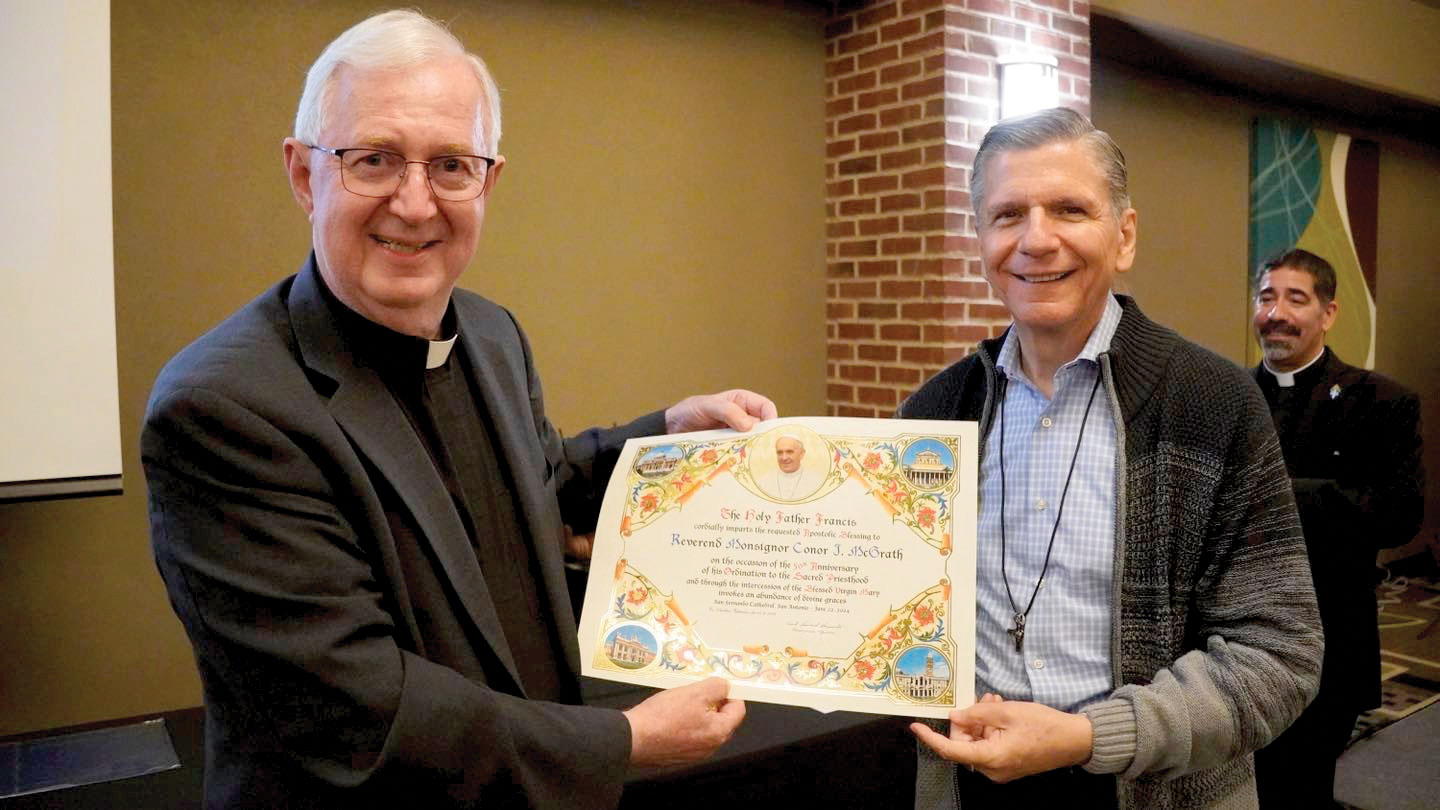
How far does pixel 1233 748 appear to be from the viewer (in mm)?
1312

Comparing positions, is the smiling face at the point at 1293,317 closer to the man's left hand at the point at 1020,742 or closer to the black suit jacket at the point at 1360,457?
the black suit jacket at the point at 1360,457

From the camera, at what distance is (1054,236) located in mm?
1412

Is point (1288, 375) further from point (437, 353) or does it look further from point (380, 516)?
point (380, 516)

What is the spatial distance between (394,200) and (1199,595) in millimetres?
1154

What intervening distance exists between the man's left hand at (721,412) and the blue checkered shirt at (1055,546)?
1.15ft

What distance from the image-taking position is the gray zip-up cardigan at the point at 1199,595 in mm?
1280

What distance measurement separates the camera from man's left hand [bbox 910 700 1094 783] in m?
1.26

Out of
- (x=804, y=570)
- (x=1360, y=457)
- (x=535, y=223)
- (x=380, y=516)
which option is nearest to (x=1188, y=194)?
(x=1360, y=457)

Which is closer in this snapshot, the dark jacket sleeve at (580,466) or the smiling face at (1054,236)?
the smiling face at (1054,236)

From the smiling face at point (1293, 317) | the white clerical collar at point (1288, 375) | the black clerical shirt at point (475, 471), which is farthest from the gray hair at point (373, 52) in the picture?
the white clerical collar at point (1288, 375)

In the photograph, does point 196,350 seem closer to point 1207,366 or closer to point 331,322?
point 331,322

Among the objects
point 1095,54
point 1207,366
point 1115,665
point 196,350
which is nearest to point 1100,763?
point 1115,665

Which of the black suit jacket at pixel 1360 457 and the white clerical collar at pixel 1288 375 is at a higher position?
the white clerical collar at pixel 1288 375

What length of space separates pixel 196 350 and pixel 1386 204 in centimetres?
830
